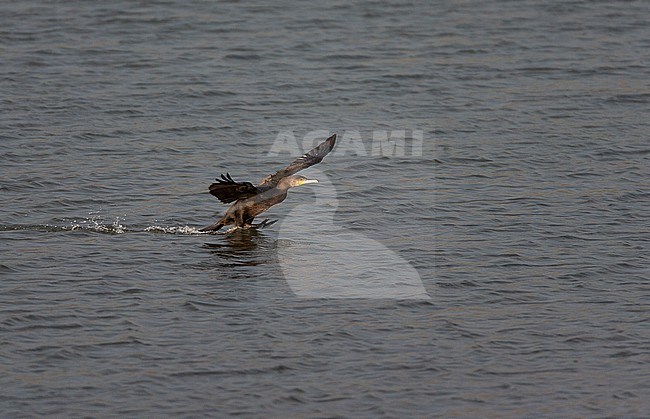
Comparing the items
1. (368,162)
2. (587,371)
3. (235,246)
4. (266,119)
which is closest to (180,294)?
(235,246)

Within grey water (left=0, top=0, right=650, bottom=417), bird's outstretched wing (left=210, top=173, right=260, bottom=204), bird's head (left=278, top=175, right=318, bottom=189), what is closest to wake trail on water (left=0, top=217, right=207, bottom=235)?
grey water (left=0, top=0, right=650, bottom=417)

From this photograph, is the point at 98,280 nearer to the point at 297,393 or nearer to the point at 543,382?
the point at 297,393

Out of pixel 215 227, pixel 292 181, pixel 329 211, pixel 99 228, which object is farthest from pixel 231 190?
pixel 329 211

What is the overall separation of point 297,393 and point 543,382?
181 centimetres

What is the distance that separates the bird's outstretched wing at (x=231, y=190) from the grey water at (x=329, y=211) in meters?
0.45

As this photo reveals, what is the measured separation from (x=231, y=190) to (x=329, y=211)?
168 centimetres

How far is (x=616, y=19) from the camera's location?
22.7 m

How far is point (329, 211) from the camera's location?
13656mm

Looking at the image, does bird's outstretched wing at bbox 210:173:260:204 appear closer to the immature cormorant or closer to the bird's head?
the immature cormorant

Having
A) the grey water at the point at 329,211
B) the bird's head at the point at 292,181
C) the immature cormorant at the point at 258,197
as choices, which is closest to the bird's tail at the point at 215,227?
the immature cormorant at the point at 258,197

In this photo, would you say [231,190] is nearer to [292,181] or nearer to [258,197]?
[258,197]

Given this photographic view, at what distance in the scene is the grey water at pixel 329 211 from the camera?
9.01 meters

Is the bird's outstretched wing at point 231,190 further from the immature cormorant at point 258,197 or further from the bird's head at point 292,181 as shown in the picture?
the bird's head at point 292,181

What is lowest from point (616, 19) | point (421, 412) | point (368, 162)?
point (421, 412)
